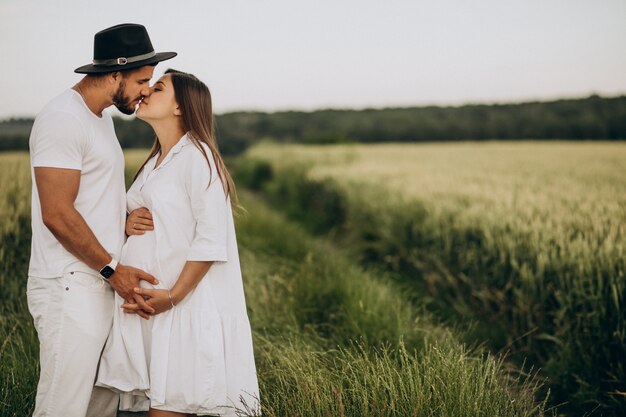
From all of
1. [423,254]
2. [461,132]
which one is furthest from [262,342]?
[461,132]

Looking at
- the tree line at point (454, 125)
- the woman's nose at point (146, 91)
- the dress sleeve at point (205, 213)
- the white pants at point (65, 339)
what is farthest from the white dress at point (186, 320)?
the tree line at point (454, 125)

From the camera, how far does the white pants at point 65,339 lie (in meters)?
2.11

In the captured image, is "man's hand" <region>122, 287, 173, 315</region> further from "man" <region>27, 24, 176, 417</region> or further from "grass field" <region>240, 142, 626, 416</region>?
"grass field" <region>240, 142, 626, 416</region>

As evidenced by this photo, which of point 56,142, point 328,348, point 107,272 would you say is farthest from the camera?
point 328,348

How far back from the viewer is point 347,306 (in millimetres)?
4035

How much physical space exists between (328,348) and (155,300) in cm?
181

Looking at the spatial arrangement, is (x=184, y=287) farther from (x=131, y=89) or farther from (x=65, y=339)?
(x=131, y=89)

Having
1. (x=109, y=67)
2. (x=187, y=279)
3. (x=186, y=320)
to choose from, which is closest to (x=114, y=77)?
(x=109, y=67)

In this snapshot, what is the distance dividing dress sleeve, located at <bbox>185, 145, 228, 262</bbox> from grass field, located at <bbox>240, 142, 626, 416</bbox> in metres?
1.90

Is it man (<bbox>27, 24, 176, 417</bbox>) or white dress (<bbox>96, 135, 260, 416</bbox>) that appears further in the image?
white dress (<bbox>96, 135, 260, 416</bbox>)

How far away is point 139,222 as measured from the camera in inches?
90.0

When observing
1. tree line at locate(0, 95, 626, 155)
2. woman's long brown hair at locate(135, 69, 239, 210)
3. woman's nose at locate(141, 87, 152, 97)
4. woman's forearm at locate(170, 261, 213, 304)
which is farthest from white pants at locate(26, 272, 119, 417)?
tree line at locate(0, 95, 626, 155)

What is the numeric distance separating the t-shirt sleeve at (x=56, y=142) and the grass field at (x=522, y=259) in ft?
8.64

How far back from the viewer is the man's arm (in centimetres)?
201
